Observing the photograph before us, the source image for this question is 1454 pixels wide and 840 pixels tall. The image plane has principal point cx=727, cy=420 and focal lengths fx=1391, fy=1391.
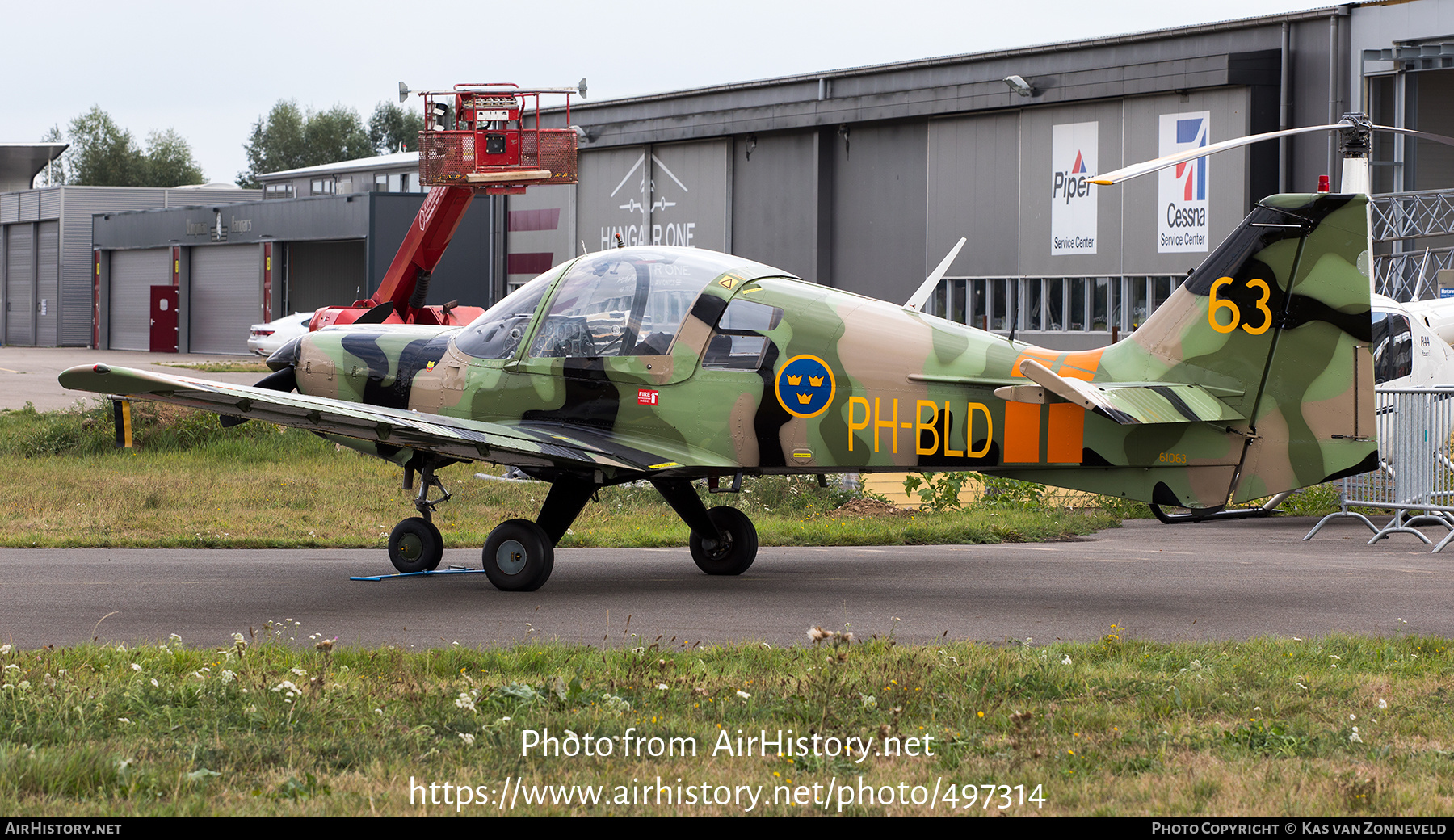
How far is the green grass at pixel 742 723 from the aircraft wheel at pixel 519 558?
2.54 m

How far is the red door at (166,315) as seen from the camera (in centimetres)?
6150

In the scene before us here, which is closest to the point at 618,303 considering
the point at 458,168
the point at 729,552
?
the point at 729,552

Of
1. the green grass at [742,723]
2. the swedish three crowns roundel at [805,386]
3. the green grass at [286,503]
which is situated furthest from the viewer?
the green grass at [286,503]

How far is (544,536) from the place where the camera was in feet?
35.0

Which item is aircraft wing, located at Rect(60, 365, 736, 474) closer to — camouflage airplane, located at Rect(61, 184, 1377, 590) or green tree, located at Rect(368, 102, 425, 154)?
camouflage airplane, located at Rect(61, 184, 1377, 590)

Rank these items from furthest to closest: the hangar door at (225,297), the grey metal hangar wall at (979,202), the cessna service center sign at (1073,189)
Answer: the hangar door at (225,297)
the cessna service center sign at (1073,189)
the grey metal hangar wall at (979,202)

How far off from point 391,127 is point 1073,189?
119 m

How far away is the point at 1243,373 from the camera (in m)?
9.92

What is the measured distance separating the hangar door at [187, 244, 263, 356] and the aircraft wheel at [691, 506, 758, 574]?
49680 mm

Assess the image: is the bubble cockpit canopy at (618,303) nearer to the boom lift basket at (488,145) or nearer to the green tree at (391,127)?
the boom lift basket at (488,145)

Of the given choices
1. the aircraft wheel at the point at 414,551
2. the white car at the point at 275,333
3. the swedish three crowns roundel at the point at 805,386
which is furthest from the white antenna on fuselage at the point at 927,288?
the white car at the point at 275,333

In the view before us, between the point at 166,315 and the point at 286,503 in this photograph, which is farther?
the point at 166,315

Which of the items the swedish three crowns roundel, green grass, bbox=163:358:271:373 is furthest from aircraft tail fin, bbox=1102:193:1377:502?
green grass, bbox=163:358:271:373

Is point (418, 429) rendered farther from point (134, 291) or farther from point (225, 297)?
point (134, 291)
